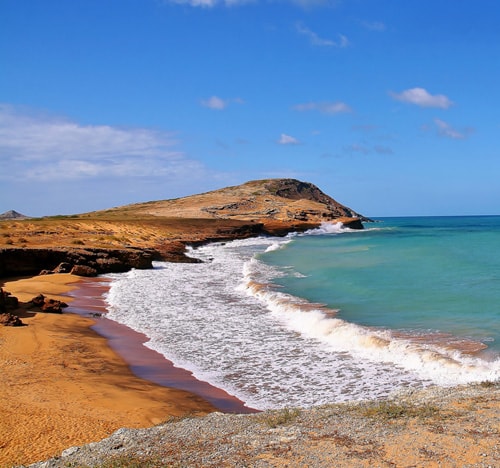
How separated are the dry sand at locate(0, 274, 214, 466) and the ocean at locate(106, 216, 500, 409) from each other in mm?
1614

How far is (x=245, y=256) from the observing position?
4203cm

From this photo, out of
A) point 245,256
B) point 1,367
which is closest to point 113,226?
point 245,256

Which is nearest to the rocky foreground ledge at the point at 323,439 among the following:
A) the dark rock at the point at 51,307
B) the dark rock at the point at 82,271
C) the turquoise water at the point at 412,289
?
the turquoise water at the point at 412,289

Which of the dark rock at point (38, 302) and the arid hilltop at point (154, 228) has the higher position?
the arid hilltop at point (154, 228)

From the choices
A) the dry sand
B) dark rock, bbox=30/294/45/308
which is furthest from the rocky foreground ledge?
dark rock, bbox=30/294/45/308

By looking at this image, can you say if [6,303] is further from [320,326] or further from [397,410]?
[397,410]

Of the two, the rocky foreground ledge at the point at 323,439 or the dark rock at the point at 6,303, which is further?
the dark rock at the point at 6,303

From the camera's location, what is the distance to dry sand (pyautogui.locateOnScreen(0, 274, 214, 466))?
7.55 meters

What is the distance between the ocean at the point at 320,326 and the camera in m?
10.9

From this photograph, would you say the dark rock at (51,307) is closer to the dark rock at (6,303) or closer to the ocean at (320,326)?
the dark rock at (6,303)

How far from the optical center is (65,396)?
934 cm

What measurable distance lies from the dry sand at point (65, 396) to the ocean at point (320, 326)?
5.29 feet

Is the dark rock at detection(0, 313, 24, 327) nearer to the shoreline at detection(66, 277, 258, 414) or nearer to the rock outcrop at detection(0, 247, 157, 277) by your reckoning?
the shoreline at detection(66, 277, 258, 414)

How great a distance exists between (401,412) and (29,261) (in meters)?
25.6
